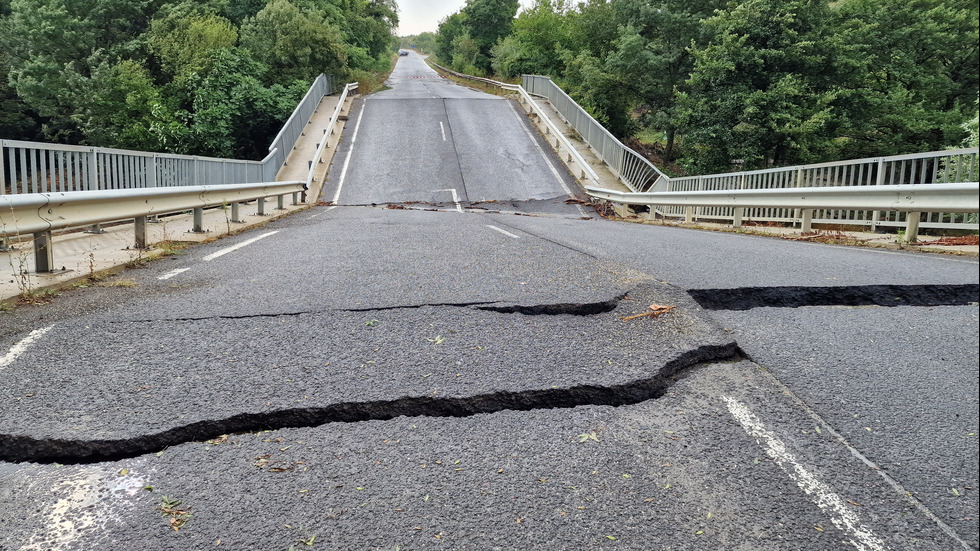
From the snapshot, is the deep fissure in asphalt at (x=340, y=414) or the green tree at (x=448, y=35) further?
the green tree at (x=448, y=35)

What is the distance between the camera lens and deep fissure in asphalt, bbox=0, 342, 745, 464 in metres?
2.71

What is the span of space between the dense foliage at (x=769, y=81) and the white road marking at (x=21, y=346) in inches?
191

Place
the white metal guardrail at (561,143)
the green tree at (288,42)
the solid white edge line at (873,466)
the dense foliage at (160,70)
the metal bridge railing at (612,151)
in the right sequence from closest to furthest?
the solid white edge line at (873,466), the metal bridge railing at (612,151), the white metal guardrail at (561,143), the dense foliage at (160,70), the green tree at (288,42)

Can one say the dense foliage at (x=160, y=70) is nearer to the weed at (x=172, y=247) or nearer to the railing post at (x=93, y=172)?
the railing post at (x=93, y=172)

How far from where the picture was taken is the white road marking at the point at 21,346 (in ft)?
11.9

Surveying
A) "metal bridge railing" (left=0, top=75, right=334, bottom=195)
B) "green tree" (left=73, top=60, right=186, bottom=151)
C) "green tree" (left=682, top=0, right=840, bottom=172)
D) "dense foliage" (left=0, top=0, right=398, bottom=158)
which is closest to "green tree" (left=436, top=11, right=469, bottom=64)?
"dense foliage" (left=0, top=0, right=398, bottom=158)

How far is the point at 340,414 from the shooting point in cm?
304

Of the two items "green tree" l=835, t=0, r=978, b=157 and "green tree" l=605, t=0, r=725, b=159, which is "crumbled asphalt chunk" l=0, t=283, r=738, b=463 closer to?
"green tree" l=835, t=0, r=978, b=157

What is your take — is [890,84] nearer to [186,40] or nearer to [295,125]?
[295,125]

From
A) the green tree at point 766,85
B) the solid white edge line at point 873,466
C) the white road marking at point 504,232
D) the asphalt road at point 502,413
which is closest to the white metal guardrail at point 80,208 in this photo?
the asphalt road at point 502,413

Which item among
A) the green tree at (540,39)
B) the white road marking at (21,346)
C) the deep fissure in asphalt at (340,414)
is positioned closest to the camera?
the deep fissure in asphalt at (340,414)

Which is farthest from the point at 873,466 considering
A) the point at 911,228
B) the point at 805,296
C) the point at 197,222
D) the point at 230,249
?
the point at 197,222

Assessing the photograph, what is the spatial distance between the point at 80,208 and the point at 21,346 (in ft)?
9.55

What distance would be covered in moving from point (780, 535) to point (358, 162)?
23.2 m
